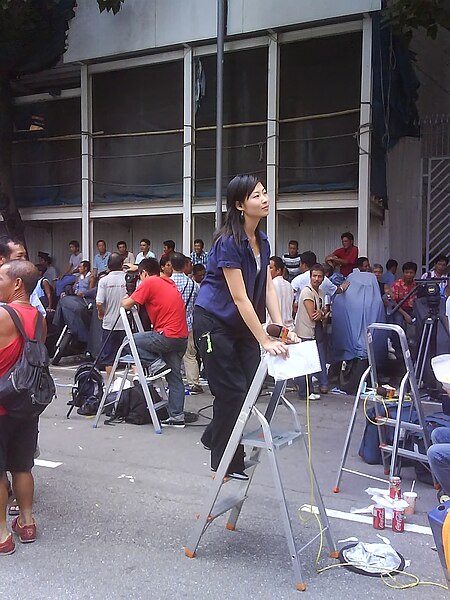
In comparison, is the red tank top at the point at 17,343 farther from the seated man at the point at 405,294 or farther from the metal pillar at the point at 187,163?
the metal pillar at the point at 187,163

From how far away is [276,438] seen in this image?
3359mm

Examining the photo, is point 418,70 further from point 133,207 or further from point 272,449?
point 272,449

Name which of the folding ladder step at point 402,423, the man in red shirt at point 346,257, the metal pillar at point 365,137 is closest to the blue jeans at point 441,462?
the folding ladder step at point 402,423

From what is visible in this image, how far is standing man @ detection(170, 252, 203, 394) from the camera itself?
7793mm

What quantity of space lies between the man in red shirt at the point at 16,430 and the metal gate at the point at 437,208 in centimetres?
910

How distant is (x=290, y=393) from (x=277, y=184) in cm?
444

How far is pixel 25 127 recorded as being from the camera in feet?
46.2

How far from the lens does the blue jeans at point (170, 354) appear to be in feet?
20.8

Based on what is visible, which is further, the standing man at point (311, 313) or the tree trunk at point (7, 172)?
the tree trunk at point (7, 172)

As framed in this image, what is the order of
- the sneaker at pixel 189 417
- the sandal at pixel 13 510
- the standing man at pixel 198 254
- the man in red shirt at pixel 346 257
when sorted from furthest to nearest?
the standing man at pixel 198 254
the man in red shirt at pixel 346 257
the sneaker at pixel 189 417
the sandal at pixel 13 510

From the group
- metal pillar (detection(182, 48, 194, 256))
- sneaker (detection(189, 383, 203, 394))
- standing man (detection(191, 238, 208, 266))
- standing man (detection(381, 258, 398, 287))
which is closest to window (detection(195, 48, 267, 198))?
metal pillar (detection(182, 48, 194, 256))

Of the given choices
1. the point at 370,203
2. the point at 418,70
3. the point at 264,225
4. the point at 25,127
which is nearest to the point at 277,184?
the point at 264,225

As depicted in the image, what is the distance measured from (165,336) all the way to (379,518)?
3.06 meters

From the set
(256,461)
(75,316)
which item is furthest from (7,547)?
(75,316)
